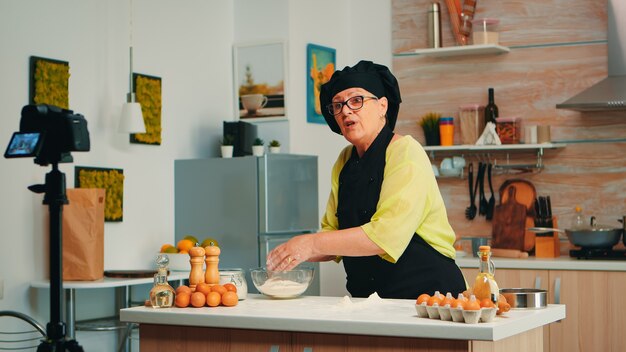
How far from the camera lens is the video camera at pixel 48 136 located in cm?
231

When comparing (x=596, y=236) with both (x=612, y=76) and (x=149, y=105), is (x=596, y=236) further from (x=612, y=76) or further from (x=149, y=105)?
(x=149, y=105)

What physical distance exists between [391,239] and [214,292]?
57 cm

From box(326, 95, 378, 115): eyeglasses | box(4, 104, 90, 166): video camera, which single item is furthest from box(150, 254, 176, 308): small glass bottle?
box(326, 95, 378, 115): eyeglasses

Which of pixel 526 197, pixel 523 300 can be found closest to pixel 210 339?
pixel 523 300

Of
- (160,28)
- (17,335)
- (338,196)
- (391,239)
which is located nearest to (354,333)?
(391,239)

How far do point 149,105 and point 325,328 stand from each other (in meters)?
2.82

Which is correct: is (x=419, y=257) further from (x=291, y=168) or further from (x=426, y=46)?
(x=426, y=46)

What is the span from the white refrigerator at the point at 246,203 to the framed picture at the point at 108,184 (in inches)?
19.8

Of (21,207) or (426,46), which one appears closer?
(21,207)

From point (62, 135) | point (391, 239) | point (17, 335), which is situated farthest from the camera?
point (17, 335)

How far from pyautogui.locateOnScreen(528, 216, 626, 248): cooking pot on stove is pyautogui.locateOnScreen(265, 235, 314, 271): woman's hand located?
2.36 meters

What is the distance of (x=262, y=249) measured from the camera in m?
4.96

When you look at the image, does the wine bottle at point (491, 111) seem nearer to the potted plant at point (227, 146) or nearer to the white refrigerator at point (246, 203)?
the white refrigerator at point (246, 203)

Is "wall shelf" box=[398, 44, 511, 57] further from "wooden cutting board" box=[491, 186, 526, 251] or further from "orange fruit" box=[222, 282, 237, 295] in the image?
"orange fruit" box=[222, 282, 237, 295]
